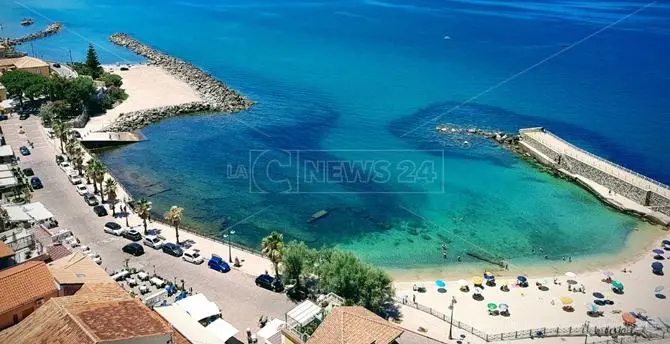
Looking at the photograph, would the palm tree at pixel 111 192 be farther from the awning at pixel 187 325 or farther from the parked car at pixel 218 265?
the awning at pixel 187 325

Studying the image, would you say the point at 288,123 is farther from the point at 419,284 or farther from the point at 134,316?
the point at 134,316

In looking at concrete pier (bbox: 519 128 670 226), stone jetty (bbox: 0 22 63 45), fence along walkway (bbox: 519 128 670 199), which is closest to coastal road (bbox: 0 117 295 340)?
concrete pier (bbox: 519 128 670 226)

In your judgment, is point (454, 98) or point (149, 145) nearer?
point (149, 145)

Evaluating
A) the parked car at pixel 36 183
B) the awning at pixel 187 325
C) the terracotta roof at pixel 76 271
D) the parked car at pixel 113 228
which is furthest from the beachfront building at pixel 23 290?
the parked car at pixel 36 183

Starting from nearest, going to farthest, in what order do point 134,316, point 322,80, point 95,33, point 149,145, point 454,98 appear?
point 134,316 → point 149,145 → point 454,98 → point 322,80 → point 95,33

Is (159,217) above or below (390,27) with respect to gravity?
below

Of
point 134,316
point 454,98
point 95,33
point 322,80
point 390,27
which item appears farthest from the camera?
point 390,27

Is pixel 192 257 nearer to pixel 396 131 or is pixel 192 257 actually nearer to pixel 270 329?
pixel 270 329

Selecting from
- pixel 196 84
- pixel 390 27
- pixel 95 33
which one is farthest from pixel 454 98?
pixel 95 33
